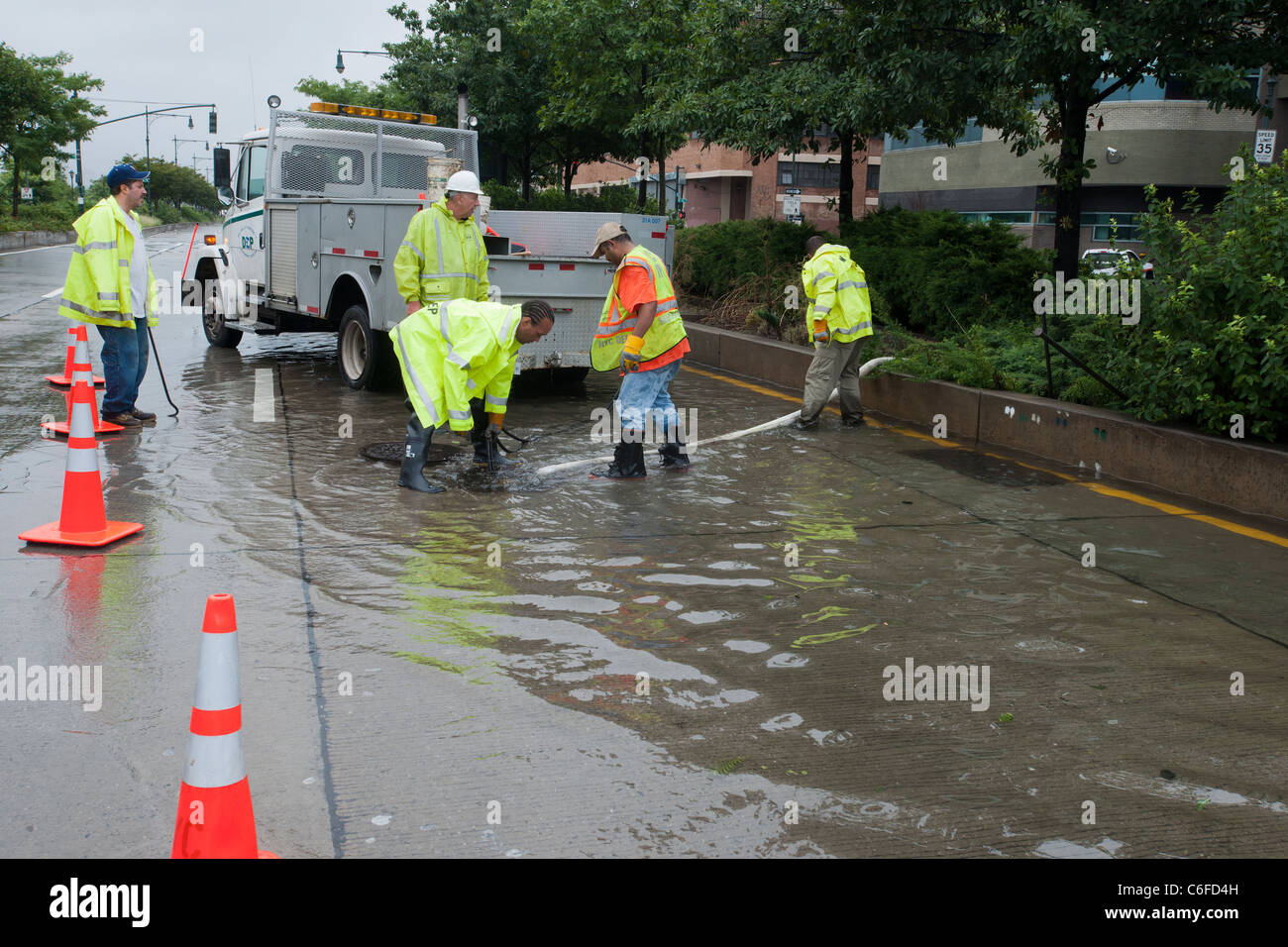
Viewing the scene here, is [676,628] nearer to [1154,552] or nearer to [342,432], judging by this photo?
[1154,552]

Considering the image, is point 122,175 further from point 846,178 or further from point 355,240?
point 846,178

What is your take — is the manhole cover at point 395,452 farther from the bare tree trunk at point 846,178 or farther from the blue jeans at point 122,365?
the bare tree trunk at point 846,178

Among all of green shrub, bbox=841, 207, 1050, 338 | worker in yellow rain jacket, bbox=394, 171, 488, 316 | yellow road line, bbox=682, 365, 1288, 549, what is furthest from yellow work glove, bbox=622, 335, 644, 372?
green shrub, bbox=841, 207, 1050, 338

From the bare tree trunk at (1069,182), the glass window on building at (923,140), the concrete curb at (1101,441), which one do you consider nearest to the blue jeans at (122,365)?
the concrete curb at (1101,441)

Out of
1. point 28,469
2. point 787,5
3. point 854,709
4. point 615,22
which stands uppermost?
point 615,22

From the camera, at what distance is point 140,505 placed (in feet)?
23.2

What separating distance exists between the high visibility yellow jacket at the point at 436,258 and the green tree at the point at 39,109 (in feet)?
112

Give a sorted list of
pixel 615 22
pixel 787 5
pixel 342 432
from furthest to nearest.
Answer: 1. pixel 615 22
2. pixel 787 5
3. pixel 342 432

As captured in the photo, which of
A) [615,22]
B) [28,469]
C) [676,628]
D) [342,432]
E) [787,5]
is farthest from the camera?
[615,22]

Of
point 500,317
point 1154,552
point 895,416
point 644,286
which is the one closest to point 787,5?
point 895,416

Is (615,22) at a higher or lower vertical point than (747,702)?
higher

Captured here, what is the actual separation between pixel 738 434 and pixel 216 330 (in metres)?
7.81

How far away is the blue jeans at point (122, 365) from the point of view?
9.16 m

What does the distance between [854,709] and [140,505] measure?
460 centimetres
